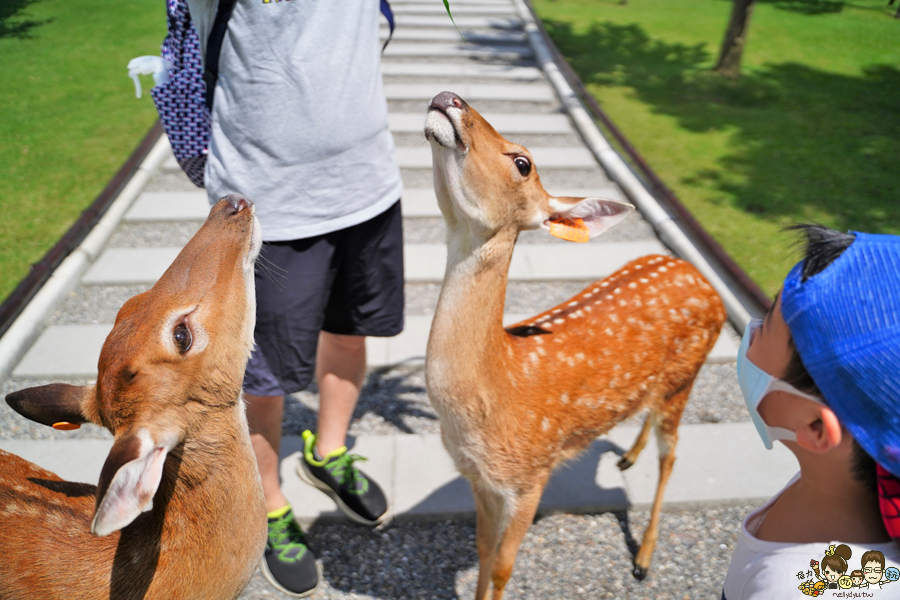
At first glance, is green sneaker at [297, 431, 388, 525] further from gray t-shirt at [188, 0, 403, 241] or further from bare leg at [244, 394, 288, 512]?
gray t-shirt at [188, 0, 403, 241]

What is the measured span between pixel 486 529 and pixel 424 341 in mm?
1982

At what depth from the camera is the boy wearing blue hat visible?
3.85 feet

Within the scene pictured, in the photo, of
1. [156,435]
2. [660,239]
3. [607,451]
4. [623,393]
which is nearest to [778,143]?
[660,239]

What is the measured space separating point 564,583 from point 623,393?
1.00 meters

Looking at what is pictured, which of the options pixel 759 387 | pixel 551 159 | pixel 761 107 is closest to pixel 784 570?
pixel 759 387

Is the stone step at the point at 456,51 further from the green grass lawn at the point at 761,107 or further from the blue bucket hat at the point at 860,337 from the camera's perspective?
the blue bucket hat at the point at 860,337

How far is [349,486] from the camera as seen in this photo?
10.3ft

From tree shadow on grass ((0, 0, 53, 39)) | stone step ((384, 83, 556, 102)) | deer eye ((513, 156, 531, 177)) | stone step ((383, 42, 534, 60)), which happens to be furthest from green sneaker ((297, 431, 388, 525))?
tree shadow on grass ((0, 0, 53, 39))

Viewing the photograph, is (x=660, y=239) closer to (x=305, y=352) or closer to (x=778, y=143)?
(x=778, y=143)

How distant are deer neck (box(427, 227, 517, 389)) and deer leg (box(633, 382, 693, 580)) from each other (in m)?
1.12

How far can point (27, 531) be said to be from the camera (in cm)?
182

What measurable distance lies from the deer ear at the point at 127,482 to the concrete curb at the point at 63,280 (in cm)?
328

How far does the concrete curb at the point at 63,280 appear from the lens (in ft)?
13.6

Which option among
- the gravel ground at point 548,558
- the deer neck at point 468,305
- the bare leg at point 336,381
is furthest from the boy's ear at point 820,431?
the bare leg at point 336,381
